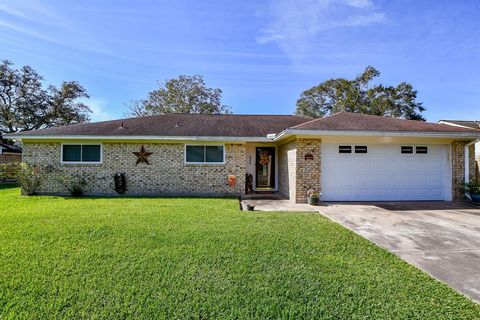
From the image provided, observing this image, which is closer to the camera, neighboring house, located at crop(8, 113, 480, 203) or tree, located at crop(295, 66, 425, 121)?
neighboring house, located at crop(8, 113, 480, 203)

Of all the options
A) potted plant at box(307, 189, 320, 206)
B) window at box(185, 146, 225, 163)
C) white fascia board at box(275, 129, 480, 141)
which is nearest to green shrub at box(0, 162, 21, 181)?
window at box(185, 146, 225, 163)

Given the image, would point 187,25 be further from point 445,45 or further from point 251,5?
point 445,45

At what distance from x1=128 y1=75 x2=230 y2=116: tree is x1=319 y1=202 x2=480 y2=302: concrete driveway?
24.6m

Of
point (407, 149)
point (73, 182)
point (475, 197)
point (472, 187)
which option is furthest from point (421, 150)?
point (73, 182)

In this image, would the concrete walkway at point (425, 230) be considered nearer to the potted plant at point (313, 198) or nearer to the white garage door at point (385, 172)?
the potted plant at point (313, 198)

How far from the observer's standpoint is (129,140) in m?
11.0

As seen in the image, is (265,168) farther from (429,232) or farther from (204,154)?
(429,232)

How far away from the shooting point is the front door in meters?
13.1

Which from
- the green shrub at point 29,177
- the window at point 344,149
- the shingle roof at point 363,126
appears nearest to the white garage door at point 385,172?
the window at point 344,149

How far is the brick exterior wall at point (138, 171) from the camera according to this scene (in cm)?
1120

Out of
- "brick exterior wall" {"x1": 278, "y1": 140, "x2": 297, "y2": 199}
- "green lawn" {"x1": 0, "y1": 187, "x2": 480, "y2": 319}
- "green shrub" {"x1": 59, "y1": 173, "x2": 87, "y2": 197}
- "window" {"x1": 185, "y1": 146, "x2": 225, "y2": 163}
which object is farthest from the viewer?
"window" {"x1": 185, "y1": 146, "x2": 225, "y2": 163}

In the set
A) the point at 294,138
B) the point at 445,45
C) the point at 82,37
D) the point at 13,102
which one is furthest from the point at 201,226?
the point at 13,102

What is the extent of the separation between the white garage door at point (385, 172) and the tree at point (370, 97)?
65.3 feet

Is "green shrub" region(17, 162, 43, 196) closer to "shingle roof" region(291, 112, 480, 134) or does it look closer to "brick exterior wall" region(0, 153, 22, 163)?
"shingle roof" region(291, 112, 480, 134)
